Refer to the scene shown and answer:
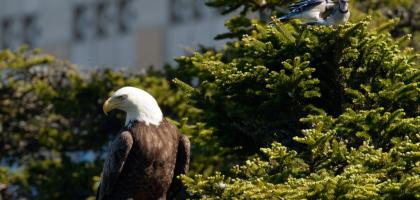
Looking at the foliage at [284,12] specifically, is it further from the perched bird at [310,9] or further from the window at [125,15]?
the window at [125,15]

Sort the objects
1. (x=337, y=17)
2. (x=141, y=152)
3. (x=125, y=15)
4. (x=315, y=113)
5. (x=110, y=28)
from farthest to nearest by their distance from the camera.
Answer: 1. (x=110, y=28)
2. (x=125, y=15)
3. (x=337, y=17)
4. (x=315, y=113)
5. (x=141, y=152)

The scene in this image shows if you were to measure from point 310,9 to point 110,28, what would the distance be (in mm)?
32564

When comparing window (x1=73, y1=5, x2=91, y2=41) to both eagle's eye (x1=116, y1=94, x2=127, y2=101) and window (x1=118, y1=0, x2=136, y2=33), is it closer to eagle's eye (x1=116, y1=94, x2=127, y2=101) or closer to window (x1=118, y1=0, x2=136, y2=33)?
window (x1=118, y1=0, x2=136, y2=33)

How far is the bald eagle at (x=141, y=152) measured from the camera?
1188 cm

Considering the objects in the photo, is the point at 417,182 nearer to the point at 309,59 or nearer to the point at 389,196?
the point at 389,196

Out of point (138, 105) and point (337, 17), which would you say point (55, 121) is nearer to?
point (337, 17)

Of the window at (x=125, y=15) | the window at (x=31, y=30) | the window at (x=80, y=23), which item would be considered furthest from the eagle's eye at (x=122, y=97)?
the window at (x=31, y=30)

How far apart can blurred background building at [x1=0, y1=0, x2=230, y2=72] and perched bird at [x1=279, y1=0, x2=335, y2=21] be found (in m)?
27.3

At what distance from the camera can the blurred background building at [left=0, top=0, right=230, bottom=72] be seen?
43219 mm

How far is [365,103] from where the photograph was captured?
13.0 m

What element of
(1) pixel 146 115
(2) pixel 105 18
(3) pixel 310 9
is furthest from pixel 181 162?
(2) pixel 105 18

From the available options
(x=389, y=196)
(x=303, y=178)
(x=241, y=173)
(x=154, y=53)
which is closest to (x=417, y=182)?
(x=389, y=196)

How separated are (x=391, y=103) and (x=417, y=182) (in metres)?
1.60

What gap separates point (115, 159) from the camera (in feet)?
39.2
